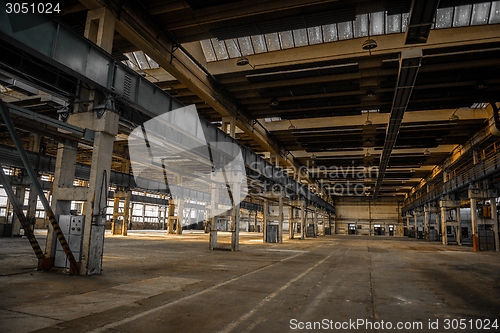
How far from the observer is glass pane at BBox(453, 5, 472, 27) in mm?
11406

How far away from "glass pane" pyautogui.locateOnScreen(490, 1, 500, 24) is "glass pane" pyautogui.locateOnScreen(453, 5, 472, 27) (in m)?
0.67

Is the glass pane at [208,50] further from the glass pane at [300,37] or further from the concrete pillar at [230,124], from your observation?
the concrete pillar at [230,124]

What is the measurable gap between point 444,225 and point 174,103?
27.7 meters

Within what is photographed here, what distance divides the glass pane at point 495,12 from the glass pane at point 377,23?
3509 mm

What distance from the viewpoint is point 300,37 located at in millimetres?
13289

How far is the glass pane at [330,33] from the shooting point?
12820 millimetres

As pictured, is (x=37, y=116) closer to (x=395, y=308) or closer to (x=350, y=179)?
(x=395, y=308)

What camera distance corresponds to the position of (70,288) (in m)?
6.79

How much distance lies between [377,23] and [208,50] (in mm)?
7148

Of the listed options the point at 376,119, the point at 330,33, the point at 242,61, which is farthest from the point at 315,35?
the point at 376,119

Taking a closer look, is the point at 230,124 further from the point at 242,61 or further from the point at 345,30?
the point at 345,30

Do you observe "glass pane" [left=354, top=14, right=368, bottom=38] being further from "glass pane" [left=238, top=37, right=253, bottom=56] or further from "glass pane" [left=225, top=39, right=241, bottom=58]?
"glass pane" [left=225, top=39, right=241, bottom=58]

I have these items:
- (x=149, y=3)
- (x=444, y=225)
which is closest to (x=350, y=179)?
(x=444, y=225)

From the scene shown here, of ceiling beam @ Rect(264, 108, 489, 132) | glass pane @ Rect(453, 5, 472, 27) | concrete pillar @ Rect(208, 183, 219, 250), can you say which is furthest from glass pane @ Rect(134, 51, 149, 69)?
glass pane @ Rect(453, 5, 472, 27)
